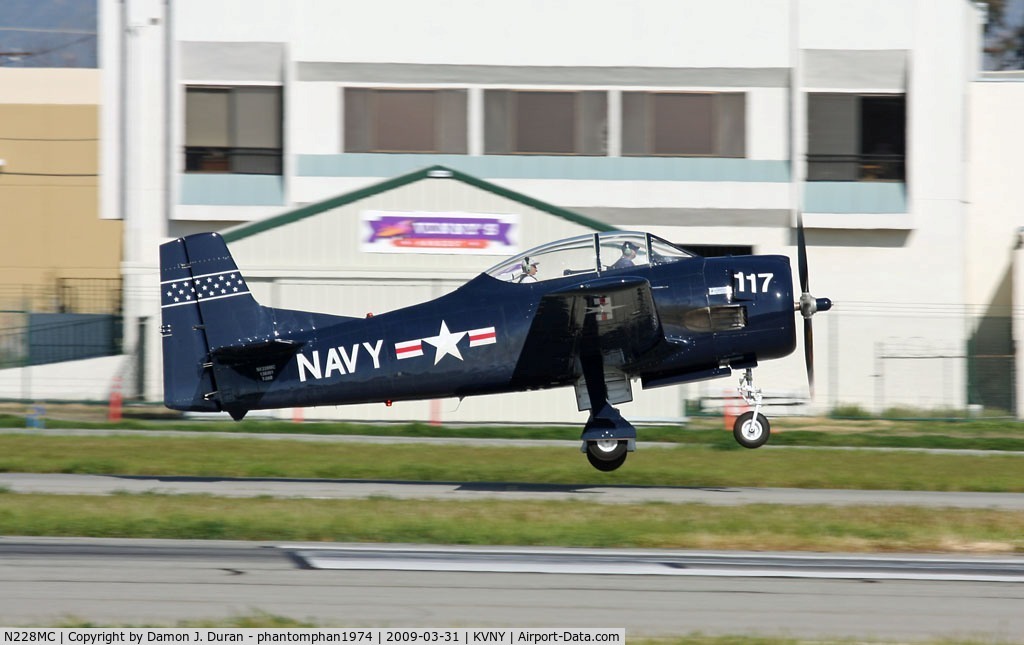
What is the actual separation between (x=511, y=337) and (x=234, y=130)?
16.9 m

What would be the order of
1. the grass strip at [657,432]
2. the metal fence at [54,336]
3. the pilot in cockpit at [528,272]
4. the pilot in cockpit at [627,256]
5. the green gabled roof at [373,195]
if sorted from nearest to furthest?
the pilot in cockpit at [627,256]
the pilot in cockpit at [528,272]
the grass strip at [657,432]
the green gabled roof at [373,195]
the metal fence at [54,336]

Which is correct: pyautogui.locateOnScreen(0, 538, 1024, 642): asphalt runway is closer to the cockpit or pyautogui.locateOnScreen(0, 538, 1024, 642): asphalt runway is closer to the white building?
Answer: the cockpit

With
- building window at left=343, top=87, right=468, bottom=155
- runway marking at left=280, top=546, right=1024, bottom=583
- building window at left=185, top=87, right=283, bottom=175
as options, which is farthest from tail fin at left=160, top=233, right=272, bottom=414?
building window at left=343, top=87, right=468, bottom=155

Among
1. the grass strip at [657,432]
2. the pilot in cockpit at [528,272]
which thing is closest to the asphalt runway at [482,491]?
the pilot in cockpit at [528,272]

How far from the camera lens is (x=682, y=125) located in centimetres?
3134

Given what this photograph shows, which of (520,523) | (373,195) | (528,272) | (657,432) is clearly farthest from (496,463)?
(373,195)

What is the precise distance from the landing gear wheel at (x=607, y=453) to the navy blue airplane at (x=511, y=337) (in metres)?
0.02

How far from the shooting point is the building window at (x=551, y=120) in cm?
3116

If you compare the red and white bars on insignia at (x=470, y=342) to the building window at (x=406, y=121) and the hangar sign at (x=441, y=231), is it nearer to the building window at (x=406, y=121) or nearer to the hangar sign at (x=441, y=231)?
the hangar sign at (x=441, y=231)

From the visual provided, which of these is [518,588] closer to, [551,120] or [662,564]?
[662,564]

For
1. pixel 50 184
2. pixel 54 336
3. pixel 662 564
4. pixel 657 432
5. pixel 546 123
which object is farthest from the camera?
pixel 50 184

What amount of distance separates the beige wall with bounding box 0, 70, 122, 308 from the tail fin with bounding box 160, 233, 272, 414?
24069mm

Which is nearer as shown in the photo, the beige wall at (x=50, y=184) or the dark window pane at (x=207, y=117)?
the dark window pane at (x=207, y=117)

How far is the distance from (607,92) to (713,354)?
52.9ft
